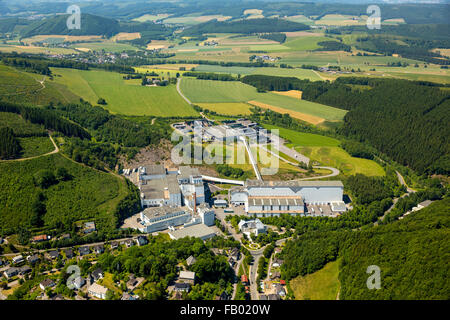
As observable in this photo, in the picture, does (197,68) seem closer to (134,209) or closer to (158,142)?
(158,142)

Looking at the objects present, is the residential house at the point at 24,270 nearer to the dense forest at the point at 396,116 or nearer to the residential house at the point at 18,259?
the residential house at the point at 18,259

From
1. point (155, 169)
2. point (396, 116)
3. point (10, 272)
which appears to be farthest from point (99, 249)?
point (396, 116)

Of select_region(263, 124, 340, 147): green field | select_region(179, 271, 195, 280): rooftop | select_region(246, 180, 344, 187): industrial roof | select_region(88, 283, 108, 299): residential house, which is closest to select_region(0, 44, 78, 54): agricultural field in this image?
select_region(263, 124, 340, 147): green field

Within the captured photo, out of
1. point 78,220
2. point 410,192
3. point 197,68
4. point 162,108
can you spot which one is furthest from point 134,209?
point 197,68

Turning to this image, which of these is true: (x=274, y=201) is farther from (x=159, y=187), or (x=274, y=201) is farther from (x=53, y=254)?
(x=53, y=254)

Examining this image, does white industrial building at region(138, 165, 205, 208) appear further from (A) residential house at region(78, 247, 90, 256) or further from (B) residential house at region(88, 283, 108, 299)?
(B) residential house at region(88, 283, 108, 299)

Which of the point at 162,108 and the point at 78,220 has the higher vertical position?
the point at 162,108
